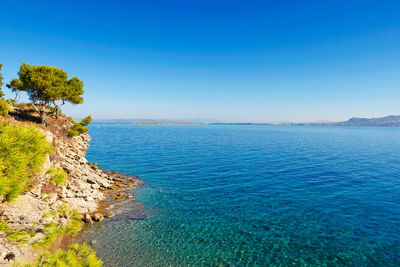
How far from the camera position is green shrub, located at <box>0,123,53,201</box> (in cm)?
623

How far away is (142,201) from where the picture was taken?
87.6 feet

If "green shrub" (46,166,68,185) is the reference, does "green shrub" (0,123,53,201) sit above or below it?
above

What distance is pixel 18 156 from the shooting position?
6.46m

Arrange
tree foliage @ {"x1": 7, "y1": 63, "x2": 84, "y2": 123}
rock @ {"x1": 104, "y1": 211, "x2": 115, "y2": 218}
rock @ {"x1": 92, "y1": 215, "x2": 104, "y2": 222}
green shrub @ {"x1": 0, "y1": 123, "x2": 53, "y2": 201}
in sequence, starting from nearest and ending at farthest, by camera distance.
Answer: green shrub @ {"x1": 0, "y1": 123, "x2": 53, "y2": 201} < rock @ {"x1": 92, "y1": 215, "x2": 104, "y2": 222} < rock @ {"x1": 104, "y1": 211, "x2": 115, "y2": 218} < tree foliage @ {"x1": 7, "y1": 63, "x2": 84, "y2": 123}

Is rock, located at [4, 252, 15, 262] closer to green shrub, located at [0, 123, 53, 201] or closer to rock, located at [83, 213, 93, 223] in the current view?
green shrub, located at [0, 123, 53, 201]

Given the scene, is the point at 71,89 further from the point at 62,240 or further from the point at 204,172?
the point at 62,240

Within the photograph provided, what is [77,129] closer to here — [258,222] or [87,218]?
[87,218]

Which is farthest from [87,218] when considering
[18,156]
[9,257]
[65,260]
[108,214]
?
[18,156]

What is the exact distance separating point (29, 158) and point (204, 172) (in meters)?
35.1

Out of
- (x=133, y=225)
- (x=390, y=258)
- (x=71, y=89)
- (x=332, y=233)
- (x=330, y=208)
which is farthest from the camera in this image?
(x=71, y=89)

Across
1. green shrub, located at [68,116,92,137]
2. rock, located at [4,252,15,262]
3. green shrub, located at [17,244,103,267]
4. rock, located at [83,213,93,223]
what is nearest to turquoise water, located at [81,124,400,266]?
rock, located at [83,213,93,223]

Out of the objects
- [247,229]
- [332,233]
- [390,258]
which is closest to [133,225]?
[247,229]

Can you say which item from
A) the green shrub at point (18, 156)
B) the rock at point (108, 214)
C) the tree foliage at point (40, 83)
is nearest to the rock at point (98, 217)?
the rock at point (108, 214)

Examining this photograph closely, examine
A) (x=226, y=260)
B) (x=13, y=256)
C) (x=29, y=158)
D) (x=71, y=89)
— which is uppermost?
(x=71, y=89)
